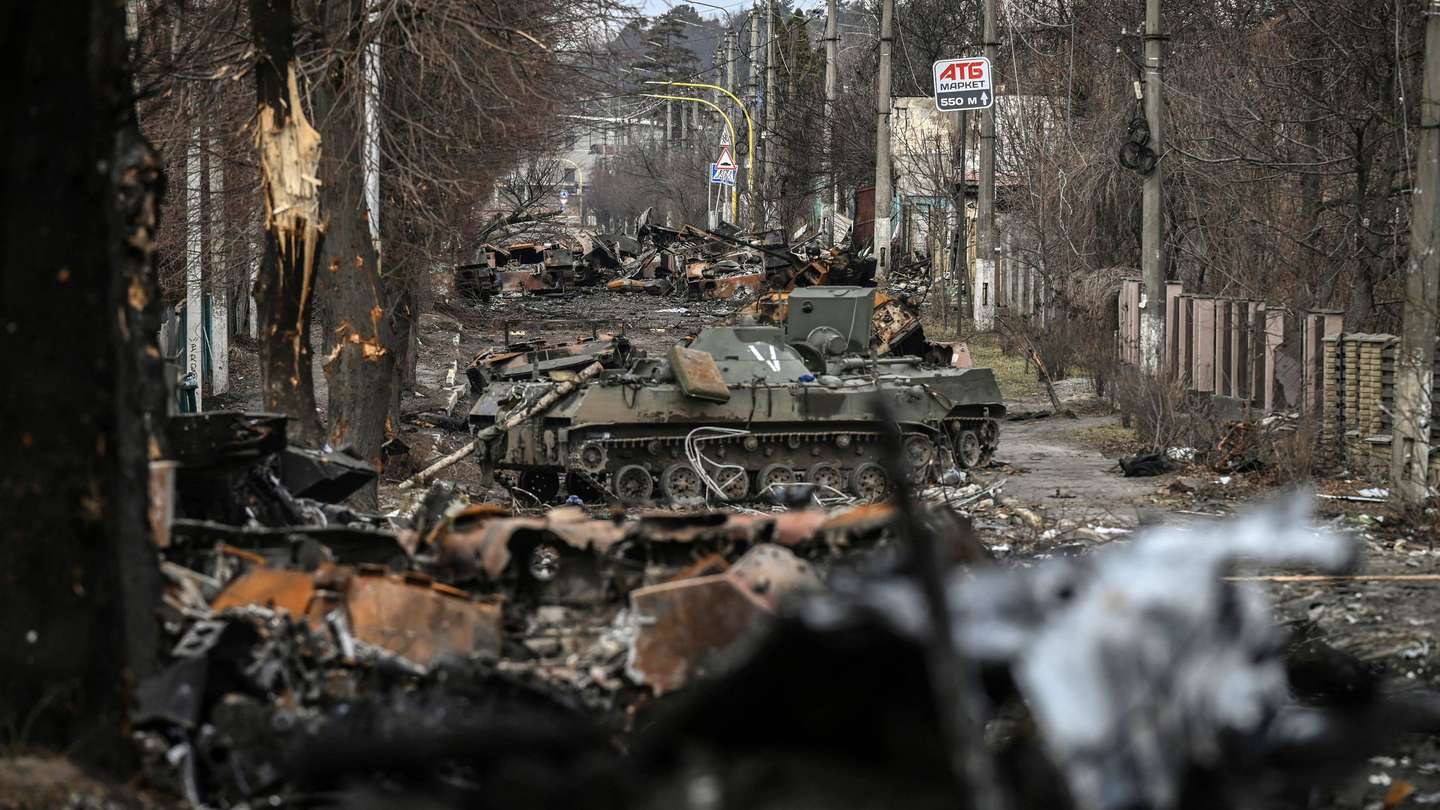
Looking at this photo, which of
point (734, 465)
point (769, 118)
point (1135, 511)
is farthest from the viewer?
point (769, 118)

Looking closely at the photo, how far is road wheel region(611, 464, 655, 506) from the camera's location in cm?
1675

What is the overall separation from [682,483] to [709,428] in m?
0.62

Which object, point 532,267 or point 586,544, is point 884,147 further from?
point 586,544

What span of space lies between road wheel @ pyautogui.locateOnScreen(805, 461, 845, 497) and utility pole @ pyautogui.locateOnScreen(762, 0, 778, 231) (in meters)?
29.5

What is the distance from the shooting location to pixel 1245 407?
59.9 ft

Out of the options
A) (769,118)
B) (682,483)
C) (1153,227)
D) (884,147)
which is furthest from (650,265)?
(682,483)

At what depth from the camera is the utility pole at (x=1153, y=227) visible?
19.6 meters

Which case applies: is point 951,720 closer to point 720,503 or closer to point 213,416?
point 213,416

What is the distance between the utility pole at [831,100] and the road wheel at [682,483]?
23.8 metres

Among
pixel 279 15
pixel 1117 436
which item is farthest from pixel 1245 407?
pixel 279 15

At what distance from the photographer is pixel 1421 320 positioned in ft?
42.7

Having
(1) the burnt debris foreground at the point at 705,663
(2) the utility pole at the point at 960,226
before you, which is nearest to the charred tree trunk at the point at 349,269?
(1) the burnt debris foreground at the point at 705,663

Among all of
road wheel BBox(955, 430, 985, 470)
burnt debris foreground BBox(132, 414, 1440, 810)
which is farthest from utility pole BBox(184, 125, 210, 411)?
burnt debris foreground BBox(132, 414, 1440, 810)

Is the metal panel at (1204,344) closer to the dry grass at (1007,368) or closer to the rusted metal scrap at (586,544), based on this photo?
the dry grass at (1007,368)
